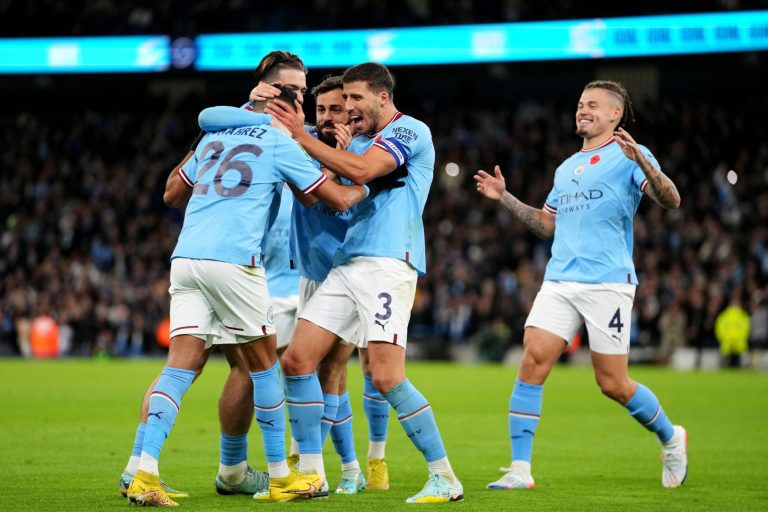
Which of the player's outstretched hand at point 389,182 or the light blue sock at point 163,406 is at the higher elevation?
the player's outstretched hand at point 389,182

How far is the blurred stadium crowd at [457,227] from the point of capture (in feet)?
78.3

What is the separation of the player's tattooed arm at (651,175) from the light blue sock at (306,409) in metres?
2.35

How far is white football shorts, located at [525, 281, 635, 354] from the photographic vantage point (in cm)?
726

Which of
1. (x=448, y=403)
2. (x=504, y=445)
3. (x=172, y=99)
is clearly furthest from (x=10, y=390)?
(x=172, y=99)

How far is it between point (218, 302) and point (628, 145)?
104 inches

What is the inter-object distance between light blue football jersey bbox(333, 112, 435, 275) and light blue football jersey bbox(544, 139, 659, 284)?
1.29 metres

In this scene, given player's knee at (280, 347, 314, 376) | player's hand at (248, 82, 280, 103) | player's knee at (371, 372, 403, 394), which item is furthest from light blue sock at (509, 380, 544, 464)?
player's hand at (248, 82, 280, 103)

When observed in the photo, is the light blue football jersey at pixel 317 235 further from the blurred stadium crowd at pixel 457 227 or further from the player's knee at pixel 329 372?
the blurred stadium crowd at pixel 457 227

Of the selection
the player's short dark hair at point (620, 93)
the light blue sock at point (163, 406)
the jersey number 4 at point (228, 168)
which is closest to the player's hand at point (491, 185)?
the player's short dark hair at point (620, 93)

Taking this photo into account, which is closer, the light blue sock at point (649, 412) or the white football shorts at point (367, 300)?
the white football shorts at point (367, 300)

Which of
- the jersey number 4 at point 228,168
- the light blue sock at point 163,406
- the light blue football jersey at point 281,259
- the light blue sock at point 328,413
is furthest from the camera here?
the light blue football jersey at point 281,259

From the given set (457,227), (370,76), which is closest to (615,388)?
(370,76)

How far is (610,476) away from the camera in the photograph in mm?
7672

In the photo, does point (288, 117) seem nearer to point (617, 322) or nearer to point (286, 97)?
point (286, 97)
